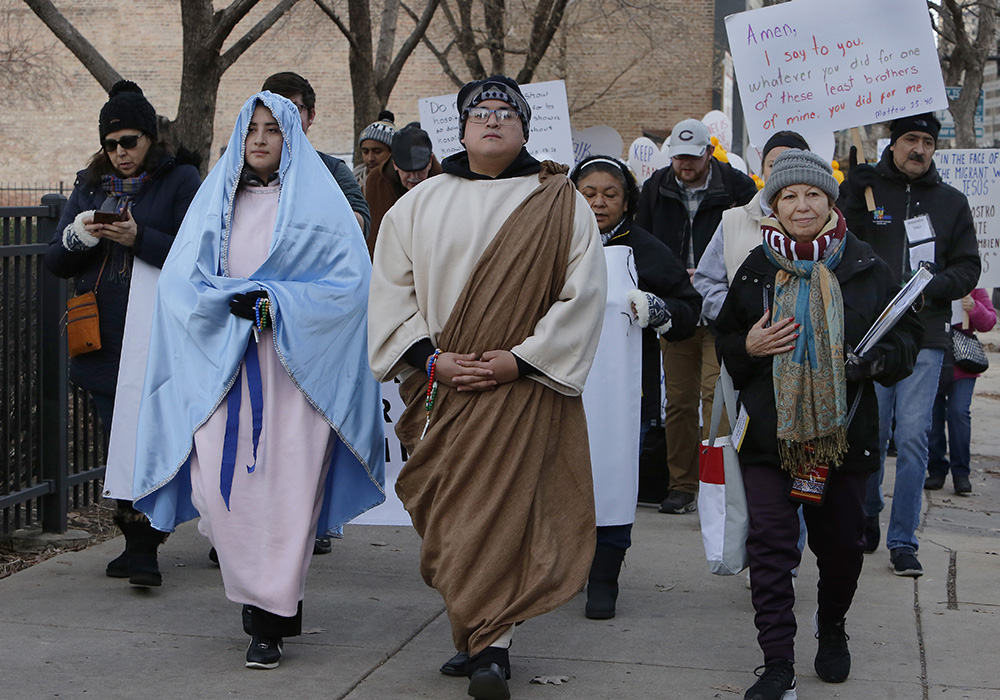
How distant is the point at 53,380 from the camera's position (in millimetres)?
6426

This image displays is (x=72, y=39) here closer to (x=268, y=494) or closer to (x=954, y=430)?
(x=268, y=494)

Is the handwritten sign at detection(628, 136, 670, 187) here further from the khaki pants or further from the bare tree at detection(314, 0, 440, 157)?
the khaki pants

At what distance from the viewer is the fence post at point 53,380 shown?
20.9 ft

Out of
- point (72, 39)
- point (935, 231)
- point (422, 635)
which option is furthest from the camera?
point (72, 39)

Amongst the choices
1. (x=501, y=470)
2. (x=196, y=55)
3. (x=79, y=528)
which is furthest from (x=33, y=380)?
(x=196, y=55)

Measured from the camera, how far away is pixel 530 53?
16.0 metres

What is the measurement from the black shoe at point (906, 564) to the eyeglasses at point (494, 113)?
3006 millimetres

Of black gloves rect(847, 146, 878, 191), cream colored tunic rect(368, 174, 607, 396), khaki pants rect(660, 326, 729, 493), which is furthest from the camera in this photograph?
khaki pants rect(660, 326, 729, 493)

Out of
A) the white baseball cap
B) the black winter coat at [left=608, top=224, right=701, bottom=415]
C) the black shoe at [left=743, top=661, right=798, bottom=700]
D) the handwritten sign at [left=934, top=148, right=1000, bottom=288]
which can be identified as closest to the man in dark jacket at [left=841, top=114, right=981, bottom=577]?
the black winter coat at [left=608, top=224, right=701, bottom=415]

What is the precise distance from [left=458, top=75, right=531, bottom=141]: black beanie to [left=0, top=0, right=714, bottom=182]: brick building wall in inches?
1041

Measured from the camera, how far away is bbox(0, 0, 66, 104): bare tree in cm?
2757

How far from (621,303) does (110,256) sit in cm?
222

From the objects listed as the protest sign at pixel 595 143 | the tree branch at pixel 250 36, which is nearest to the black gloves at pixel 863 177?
the tree branch at pixel 250 36

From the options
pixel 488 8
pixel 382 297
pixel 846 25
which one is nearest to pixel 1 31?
pixel 488 8
